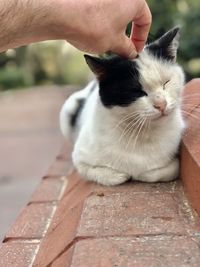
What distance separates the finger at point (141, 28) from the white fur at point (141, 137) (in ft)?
0.14

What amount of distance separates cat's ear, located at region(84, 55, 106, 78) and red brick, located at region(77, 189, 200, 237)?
39 centimetres

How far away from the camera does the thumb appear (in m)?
1.53

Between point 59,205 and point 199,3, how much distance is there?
3.71 m

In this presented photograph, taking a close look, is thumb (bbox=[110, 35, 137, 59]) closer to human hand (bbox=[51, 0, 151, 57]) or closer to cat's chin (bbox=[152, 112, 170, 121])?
human hand (bbox=[51, 0, 151, 57])

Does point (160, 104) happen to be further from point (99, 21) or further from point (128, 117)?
point (99, 21)

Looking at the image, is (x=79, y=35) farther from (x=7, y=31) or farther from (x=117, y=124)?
(x=117, y=124)

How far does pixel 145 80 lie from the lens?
62.9 inches

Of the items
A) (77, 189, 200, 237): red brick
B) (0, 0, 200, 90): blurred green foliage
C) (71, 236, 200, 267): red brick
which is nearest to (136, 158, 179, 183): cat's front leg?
(77, 189, 200, 237): red brick

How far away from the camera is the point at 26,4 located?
1.38m

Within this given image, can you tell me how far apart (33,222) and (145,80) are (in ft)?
1.89

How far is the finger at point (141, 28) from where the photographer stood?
153 cm

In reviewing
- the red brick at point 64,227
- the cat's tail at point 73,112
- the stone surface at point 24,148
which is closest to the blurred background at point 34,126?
the stone surface at point 24,148

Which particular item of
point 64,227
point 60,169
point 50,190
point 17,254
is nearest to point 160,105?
point 64,227

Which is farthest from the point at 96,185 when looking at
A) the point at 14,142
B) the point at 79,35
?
the point at 14,142
